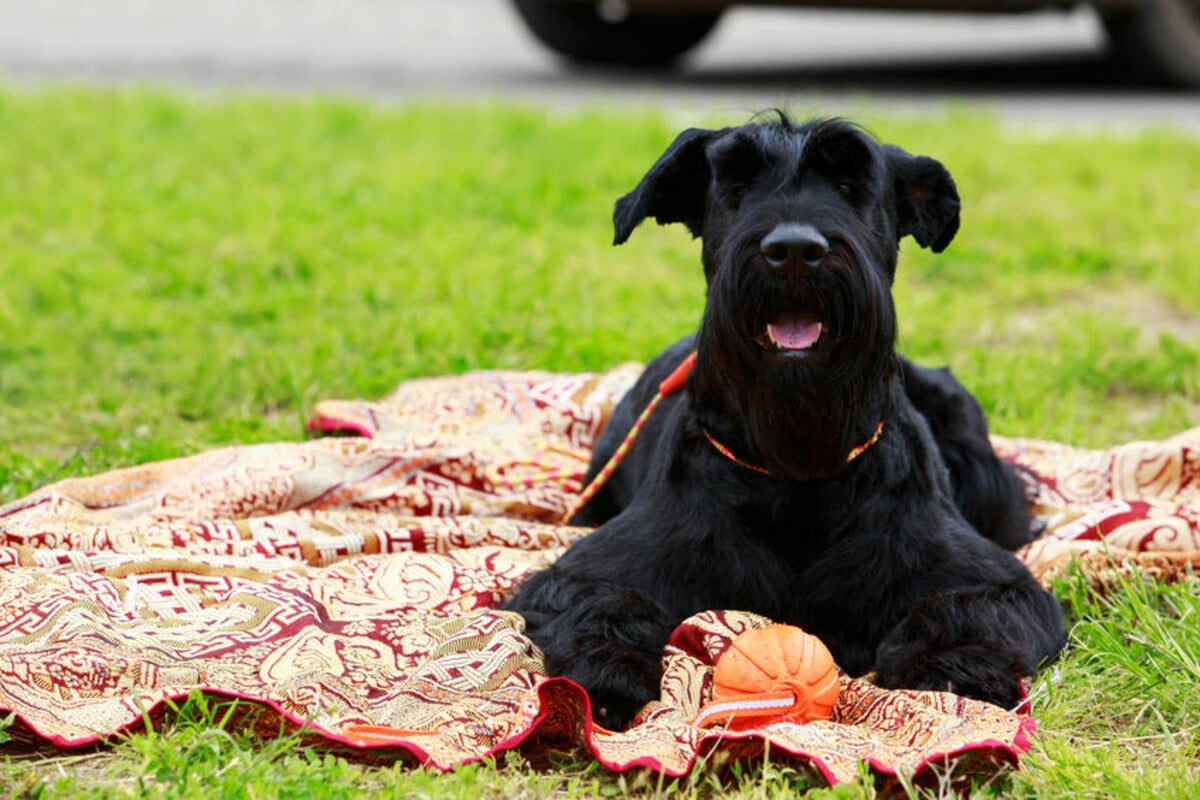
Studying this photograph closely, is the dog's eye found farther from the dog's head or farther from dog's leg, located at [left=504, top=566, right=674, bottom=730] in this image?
dog's leg, located at [left=504, top=566, right=674, bottom=730]

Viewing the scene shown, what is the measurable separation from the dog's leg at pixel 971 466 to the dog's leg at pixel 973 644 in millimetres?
814

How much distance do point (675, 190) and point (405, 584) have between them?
3.83 ft

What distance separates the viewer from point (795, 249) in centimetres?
315

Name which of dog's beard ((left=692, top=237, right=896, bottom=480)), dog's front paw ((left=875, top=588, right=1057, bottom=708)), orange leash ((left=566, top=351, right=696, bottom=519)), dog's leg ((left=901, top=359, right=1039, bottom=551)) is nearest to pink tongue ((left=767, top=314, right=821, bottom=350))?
dog's beard ((left=692, top=237, right=896, bottom=480))

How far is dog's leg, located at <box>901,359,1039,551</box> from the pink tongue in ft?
4.08

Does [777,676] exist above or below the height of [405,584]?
above

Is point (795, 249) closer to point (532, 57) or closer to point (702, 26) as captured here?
point (702, 26)

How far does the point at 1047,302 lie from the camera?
6887mm

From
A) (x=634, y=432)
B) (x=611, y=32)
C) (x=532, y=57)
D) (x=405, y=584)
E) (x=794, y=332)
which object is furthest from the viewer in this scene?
(x=532, y=57)

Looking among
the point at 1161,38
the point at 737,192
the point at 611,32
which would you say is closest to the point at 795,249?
the point at 737,192

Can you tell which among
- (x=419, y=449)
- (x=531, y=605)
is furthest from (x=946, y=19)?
(x=531, y=605)

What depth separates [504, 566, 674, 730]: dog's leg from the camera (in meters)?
3.29

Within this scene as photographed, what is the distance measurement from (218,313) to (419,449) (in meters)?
1.96

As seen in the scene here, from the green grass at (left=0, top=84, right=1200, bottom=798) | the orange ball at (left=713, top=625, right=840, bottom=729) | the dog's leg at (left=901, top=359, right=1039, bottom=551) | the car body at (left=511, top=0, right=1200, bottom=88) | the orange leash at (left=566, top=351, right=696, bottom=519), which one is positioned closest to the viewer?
the green grass at (left=0, top=84, right=1200, bottom=798)
